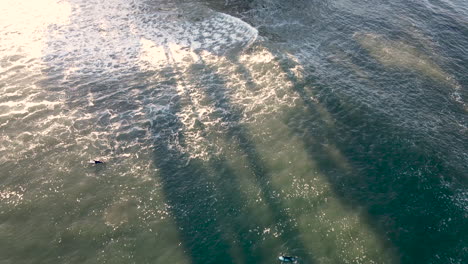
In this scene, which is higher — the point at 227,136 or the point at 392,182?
the point at 227,136

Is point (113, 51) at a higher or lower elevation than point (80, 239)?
higher

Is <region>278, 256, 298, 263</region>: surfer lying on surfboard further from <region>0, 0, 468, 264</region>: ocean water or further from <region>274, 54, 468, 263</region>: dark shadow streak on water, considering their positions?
<region>274, 54, 468, 263</region>: dark shadow streak on water

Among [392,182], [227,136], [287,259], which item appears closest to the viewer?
[287,259]

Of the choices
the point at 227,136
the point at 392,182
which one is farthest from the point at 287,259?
the point at 227,136

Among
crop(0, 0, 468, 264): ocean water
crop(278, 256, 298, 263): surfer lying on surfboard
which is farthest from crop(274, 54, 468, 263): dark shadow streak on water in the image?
crop(278, 256, 298, 263): surfer lying on surfboard

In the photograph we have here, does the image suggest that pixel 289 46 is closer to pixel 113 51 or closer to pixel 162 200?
pixel 113 51

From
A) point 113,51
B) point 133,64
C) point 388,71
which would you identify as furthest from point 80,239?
point 388,71

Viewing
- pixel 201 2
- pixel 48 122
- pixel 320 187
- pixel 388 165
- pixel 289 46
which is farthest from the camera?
pixel 201 2

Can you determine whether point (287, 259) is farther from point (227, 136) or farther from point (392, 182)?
point (227, 136)

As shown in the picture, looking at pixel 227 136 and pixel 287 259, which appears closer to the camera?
pixel 287 259
